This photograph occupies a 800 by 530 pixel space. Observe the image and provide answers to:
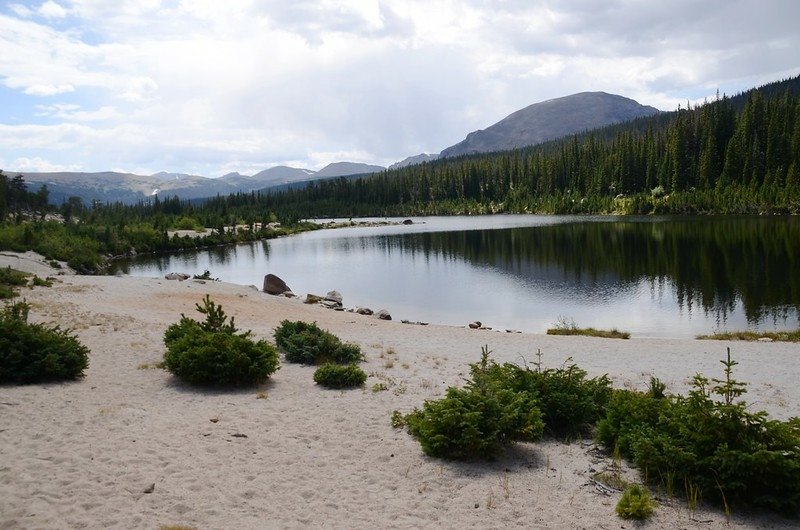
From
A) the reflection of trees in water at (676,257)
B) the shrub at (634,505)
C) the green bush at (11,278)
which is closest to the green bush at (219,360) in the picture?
the shrub at (634,505)

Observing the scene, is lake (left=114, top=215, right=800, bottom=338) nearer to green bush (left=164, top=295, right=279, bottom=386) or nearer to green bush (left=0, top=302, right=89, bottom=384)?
green bush (left=164, top=295, right=279, bottom=386)

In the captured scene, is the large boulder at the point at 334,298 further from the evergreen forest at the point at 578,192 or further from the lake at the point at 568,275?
the evergreen forest at the point at 578,192

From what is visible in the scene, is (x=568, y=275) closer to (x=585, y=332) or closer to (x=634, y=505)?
(x=585, y=332)

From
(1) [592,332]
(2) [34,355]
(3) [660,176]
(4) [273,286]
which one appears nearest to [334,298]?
(4) [273,286]

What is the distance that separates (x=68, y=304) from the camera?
75.3ft

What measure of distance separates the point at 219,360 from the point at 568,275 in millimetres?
33207

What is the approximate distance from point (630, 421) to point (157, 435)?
8029 mm

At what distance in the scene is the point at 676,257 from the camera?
46375 mm

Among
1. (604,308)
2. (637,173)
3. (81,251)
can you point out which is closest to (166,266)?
(81,251)

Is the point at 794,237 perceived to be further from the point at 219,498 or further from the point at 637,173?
the point at 637,173

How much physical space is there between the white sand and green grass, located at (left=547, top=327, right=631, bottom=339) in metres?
7.35

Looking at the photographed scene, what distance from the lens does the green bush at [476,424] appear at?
8.62 metres

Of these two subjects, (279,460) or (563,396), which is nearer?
(279,460)

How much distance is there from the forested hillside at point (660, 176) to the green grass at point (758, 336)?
79.7 meters
